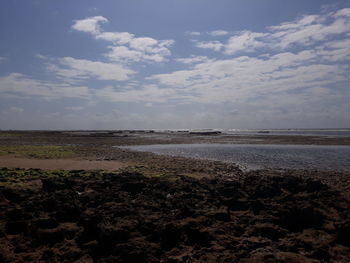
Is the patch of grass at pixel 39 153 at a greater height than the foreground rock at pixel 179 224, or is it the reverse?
the patch of grass at pixel 39 153

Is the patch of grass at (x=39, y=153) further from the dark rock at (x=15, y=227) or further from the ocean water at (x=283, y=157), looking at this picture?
the dark rock at (x=15, y=227)

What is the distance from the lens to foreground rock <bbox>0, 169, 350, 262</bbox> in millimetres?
7086

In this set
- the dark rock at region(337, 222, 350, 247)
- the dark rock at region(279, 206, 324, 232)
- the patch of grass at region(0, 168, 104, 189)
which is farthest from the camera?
the patch of grass at region(0, 168, 104, 189)

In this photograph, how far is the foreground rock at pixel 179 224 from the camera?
709 centimetres

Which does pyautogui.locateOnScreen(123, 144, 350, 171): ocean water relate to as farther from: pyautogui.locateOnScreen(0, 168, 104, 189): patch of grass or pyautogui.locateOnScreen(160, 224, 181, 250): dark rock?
pyautogui.locateOnScreen(160, 224, 181, 250): dark rock

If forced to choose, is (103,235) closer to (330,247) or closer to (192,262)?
(192,262)

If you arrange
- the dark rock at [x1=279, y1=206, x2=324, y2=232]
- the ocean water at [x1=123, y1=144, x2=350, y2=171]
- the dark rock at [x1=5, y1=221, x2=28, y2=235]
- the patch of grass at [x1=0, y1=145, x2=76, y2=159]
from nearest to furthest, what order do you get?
the dark rock at [x1=5, y1=221, x2=28, y2=235]
the dark rock at [x1=279, y1=206, x2=324, y2=232]
the ocean water at [x1=123, y1=144, x2=350, y2=171]
the patch of grass at [x1=0, y1=145, x2=76, y2=159]

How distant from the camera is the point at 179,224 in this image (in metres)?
8.43

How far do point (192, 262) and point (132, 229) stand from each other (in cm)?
231

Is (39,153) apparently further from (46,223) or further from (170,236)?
(170,236)

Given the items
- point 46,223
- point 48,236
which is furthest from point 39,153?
point 48,236

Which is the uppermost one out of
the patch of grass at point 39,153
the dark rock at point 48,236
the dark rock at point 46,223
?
the patch of grass at point 39,153

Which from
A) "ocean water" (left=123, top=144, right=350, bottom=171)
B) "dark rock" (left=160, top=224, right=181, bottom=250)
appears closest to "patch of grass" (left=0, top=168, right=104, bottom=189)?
"dark rock" (left=160, top=224, right=181, bottom=250)

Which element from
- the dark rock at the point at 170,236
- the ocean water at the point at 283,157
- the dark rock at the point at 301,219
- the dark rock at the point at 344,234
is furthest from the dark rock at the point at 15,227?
the ocean water at the point at 283,157
